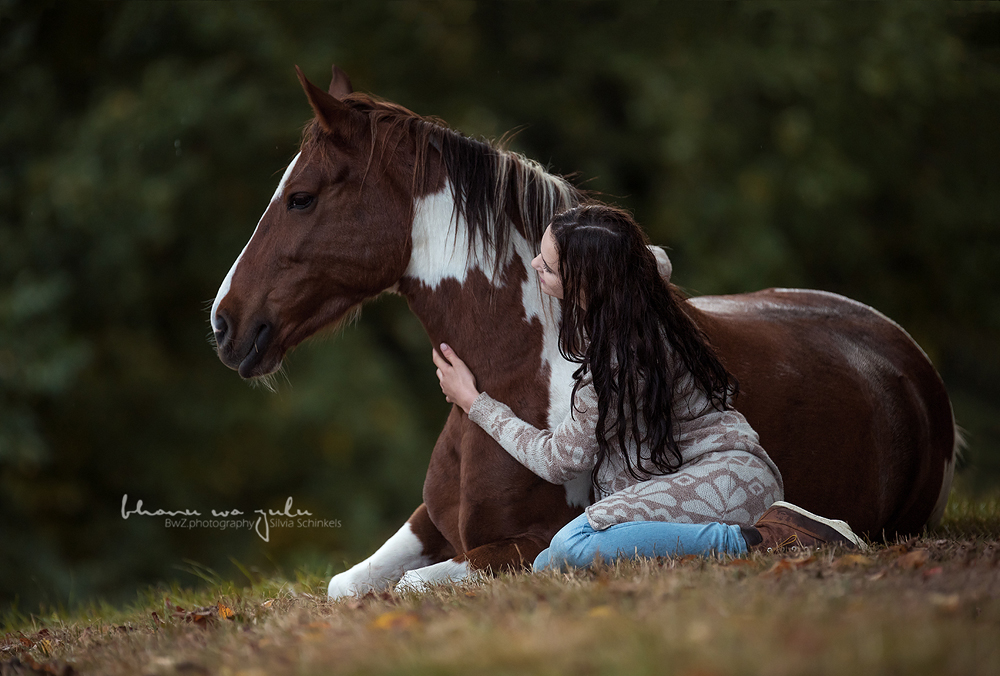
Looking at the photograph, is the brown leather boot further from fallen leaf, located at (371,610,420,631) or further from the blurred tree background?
the blurred tree background

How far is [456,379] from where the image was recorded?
9.16ft

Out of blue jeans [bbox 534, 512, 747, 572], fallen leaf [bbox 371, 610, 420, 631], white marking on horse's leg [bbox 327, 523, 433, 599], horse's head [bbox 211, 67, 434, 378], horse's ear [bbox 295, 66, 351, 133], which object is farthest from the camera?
white marking on horse's leg [bbox 327, 523, 433, 599]

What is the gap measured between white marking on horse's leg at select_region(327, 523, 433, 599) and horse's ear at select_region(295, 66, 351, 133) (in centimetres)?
152

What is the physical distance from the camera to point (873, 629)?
1451 mm

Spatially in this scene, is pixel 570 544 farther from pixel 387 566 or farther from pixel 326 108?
pixel 326 108

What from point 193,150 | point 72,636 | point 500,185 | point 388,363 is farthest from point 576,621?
point 193,150

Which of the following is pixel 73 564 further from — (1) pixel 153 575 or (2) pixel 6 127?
(2) pixel 6 127

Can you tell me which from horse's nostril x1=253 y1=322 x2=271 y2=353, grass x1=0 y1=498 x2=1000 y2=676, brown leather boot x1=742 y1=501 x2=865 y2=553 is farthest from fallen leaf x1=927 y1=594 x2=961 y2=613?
horse's nostril x1=253 y1=322 x2=271 y2=353

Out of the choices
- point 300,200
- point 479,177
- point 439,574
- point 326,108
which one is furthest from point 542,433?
point 326,108

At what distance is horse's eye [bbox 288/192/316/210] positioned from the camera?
9.33 ft

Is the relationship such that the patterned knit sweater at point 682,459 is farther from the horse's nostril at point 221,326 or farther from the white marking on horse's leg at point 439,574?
the horse's nostril at point 221,326

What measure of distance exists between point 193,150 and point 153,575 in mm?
3714

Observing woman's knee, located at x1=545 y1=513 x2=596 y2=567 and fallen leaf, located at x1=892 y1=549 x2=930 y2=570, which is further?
woman's knee, located at x1=545 y1=513 x2=596 y2=567

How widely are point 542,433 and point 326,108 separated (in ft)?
4.21
